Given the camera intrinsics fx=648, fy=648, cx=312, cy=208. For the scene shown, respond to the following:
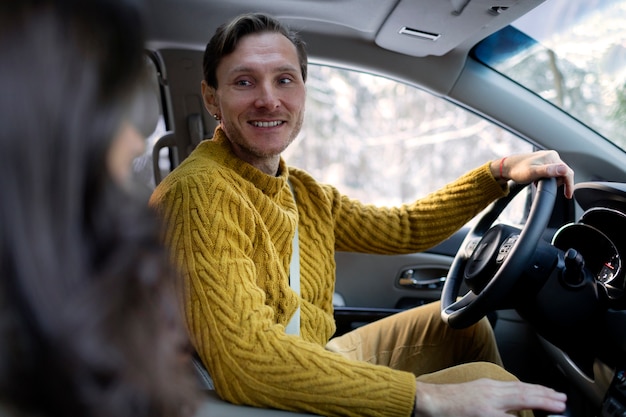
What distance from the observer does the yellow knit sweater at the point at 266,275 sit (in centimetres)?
116

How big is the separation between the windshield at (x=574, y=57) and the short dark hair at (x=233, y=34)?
0.72 meters

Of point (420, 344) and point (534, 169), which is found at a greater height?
point (534, 169)

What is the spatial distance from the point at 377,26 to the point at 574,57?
0.65m

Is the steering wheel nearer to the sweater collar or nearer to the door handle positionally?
the sweater collar

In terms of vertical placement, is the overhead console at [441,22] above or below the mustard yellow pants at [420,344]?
above

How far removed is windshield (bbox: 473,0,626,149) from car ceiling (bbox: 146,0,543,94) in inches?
5.1

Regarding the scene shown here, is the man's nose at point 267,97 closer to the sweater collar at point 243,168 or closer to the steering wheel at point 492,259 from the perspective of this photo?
the sweater collar at point 243,168

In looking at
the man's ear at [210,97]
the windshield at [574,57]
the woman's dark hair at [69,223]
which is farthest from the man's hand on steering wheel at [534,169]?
the woman's dark hair at [69,223]

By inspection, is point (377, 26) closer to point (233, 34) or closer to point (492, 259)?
point (233, 34)

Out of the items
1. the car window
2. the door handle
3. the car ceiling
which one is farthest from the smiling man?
the car window

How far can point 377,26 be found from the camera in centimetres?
202

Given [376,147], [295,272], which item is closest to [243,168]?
[295,272]

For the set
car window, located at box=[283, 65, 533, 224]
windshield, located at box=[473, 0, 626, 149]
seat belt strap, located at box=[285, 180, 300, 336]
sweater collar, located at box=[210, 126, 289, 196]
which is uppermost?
windshield, located at box=[473, 0, 626, 149]

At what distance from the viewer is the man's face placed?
1.65 m
